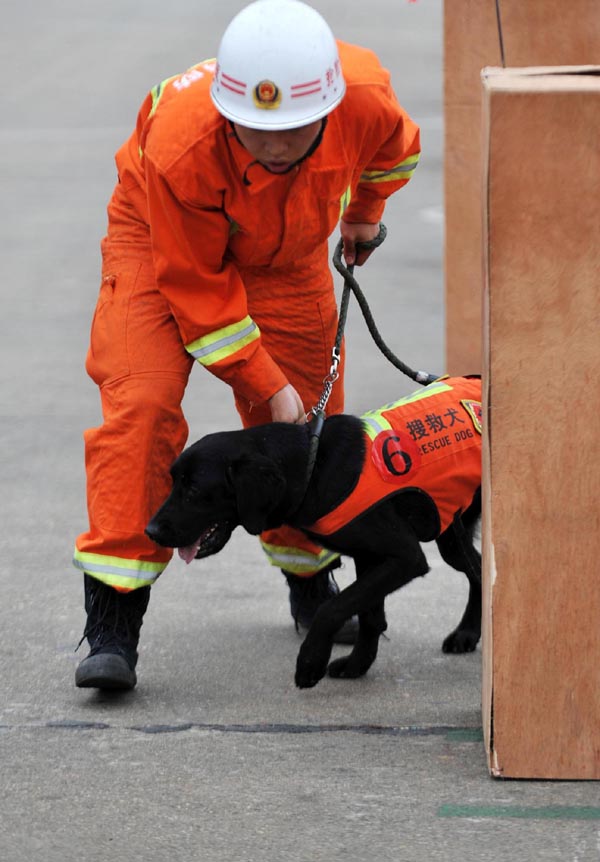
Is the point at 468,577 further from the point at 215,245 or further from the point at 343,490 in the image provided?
the point at 215,245

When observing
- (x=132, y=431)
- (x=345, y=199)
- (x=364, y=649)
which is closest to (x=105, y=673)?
(x=132, y=431)

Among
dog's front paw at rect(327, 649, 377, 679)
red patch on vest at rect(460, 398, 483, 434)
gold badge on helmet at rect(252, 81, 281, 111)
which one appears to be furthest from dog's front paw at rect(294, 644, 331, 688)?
gold badge on helmet at rect(252, 81, 281, 111)

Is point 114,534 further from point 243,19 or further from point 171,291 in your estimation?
point 243,19

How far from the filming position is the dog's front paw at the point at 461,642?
4.31 m

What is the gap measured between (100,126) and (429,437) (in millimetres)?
9715

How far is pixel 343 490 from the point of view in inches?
155

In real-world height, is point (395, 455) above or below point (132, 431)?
below

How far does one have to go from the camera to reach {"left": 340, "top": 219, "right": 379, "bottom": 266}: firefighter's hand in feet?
14.9

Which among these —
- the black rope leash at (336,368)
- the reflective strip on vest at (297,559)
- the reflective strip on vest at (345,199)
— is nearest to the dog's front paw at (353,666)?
the reflective strip on vest at (297,559)

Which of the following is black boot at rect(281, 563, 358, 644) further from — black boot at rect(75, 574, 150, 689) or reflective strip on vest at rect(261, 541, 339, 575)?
black boot at rect(75, 574, 150, 689)

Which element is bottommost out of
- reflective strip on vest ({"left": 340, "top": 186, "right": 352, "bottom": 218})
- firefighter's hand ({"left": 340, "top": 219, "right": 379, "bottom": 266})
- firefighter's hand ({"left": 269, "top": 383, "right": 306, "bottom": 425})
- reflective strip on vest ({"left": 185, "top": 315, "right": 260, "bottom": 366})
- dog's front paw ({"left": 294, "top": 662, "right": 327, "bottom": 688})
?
dog's front paw ({"left": 294, "top": 662, "right": 327, "bottom": 688})

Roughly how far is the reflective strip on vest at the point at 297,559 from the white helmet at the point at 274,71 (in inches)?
57.0

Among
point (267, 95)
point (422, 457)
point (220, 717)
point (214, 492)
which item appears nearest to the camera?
point (267, 95)

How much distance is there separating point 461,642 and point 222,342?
114 centimetres
